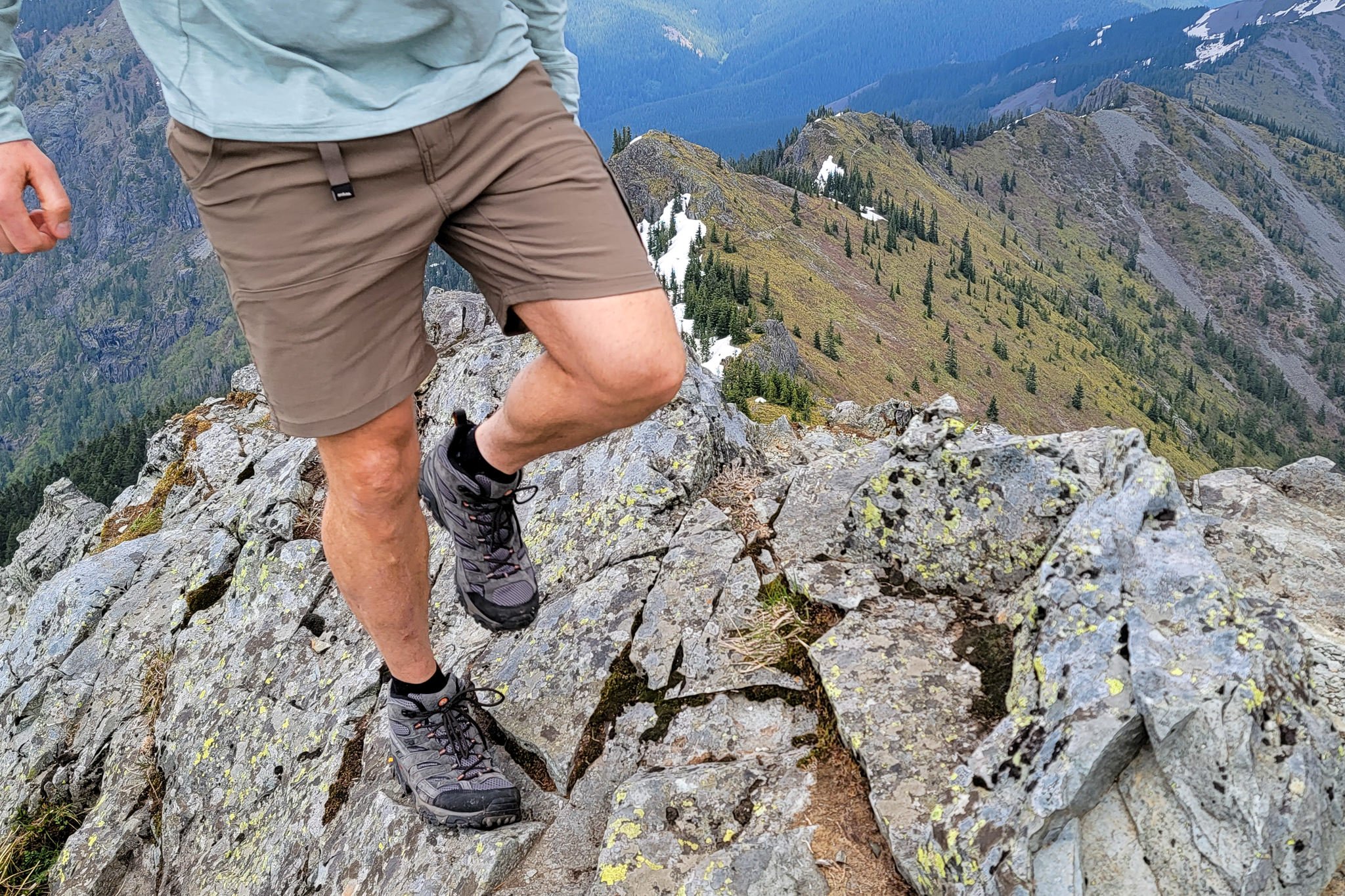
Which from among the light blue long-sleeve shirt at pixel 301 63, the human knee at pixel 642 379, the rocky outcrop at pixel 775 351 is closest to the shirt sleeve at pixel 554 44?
the light blue long-sleeve shirt at pixel 301 63

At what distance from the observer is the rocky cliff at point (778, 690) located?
3.54 m

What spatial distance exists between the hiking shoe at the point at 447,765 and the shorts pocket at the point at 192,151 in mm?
3071

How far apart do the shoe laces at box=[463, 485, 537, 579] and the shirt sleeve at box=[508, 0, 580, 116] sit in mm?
2201

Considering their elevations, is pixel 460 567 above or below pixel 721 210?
above

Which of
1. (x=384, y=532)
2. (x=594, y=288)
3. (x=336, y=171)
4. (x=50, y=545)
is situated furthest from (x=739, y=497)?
(x=50, y=545)

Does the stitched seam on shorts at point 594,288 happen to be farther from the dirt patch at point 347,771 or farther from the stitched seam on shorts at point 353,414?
the dirt patch at point 347,771

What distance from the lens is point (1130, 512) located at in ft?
14.9

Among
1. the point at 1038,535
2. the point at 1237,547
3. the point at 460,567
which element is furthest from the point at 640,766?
the point at 1237,547

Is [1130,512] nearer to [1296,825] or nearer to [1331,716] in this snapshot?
[1331,716]

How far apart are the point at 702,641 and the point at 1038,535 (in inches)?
93.6

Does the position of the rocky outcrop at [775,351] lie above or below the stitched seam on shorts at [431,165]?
below

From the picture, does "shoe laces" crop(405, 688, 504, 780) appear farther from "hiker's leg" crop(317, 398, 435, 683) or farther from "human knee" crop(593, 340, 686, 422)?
"human knee" crop(593, 340, 686, 422)

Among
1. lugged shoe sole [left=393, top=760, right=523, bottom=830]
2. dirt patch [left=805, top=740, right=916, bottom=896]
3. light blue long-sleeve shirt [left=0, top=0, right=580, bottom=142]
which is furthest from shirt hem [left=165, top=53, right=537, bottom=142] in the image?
dirt patch [left=805, top=740, right=916, bottom=896]

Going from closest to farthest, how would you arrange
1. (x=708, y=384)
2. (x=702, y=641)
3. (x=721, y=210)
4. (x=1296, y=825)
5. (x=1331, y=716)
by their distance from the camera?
(x=1296, y=825) → (x=1331, y=716) → (x=702, y=641) → (x=708, y=384) → (x=721, y=210)
